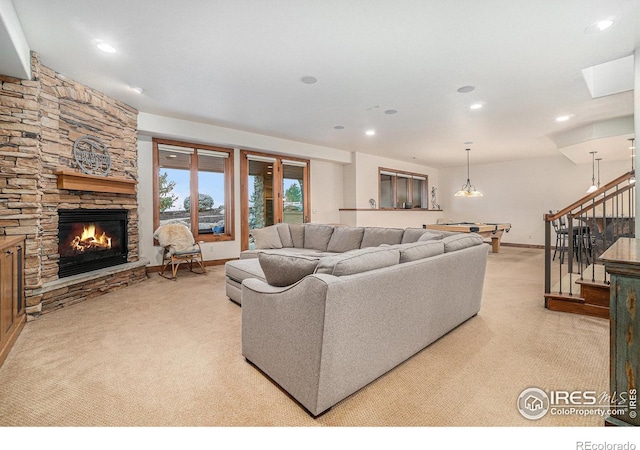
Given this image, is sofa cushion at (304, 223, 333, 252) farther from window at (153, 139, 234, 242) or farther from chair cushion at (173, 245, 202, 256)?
window at (153, 139, 234, 242)

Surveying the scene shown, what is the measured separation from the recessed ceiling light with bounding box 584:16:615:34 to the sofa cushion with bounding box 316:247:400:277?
2.64 metres

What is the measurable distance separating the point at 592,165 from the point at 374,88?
Answer: 24.9 ft

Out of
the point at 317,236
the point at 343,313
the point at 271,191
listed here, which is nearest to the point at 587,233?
the point at 317,236

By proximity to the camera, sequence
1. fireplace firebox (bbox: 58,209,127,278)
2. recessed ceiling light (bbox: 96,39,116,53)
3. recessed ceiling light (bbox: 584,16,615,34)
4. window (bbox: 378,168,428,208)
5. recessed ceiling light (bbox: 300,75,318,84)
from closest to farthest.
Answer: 1. recessed ceiling light (bbox: 584,16,615,34)
2. recessed ceiling light (bbox: 96,39,116,53)
3. recessed ceiling light (bbox: 300,75,318,84)
4. fireplace firebox (bbox: 58,209,127,278)
5. window (bbox: 378,168,428,208)

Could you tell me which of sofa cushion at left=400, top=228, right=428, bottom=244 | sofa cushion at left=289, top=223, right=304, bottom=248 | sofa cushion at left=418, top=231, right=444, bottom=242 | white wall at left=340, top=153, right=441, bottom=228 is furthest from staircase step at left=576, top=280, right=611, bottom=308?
white wall at left=340, top=153, right=441, bottom=228

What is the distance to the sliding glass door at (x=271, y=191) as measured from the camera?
644 cm

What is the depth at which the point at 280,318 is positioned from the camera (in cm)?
176

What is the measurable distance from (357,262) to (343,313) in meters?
0.33

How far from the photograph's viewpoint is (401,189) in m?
9.58

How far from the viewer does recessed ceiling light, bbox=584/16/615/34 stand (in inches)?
97.4

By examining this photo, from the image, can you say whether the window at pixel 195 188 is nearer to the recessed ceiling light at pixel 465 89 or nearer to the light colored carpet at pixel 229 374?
the light colored carpet at pixel 229 374

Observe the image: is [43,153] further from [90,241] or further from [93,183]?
[90,241]
